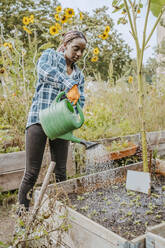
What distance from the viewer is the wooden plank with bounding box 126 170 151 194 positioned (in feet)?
6.48

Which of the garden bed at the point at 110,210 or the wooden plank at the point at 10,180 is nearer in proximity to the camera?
the garden bed at the point at 110,210

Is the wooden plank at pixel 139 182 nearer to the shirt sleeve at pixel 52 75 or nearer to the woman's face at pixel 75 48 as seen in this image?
the shirt sleeve at pixel 52 75

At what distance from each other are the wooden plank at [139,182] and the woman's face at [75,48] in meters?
1.01

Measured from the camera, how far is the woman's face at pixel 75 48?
1739mm

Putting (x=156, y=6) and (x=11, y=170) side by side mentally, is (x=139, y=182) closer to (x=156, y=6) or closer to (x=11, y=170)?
(x=11, y=170)

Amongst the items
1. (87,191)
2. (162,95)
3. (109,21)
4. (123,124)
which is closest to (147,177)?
(87,191)

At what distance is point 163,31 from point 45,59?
1714cm

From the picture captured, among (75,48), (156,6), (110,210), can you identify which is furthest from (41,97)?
(156,6)

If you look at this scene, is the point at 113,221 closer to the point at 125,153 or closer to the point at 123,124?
the point at 125,153

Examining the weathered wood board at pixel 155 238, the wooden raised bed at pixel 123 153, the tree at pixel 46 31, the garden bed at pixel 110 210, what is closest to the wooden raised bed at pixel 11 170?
the garden bed at pixel 110 210

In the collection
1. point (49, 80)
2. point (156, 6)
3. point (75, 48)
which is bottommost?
point (49, 80)

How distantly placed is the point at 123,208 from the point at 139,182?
31 cm

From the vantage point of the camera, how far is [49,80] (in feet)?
5.46

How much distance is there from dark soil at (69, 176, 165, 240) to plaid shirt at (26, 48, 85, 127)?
738 millimetres
